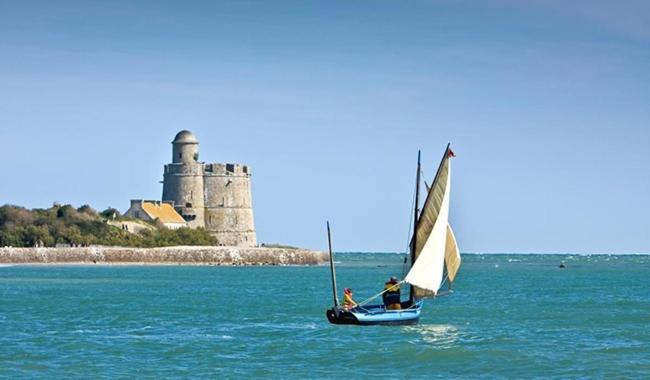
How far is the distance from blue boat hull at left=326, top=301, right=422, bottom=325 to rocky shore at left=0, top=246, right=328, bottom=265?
212 ft

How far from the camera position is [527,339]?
35062 millimetres

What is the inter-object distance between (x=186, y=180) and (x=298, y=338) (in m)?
83.0

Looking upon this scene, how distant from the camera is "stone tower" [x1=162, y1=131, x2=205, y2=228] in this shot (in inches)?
4579

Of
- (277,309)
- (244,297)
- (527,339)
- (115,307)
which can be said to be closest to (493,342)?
(527,339)

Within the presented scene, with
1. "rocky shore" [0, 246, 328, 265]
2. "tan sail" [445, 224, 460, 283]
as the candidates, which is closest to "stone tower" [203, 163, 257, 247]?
"rocky shore" [0, 246, 328, 265]

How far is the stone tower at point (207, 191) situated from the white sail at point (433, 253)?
3159 inches

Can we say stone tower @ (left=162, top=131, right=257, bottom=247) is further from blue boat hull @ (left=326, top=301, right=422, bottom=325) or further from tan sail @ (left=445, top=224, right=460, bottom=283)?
blue boat hull @ (left=326, top=301, right=422, bottom=325)

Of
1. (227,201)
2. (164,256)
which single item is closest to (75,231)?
(164,256)

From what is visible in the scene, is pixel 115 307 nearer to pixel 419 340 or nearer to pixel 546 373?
pixel 419 340

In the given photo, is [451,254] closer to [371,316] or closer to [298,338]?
[371,316]

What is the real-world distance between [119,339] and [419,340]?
7645 mm

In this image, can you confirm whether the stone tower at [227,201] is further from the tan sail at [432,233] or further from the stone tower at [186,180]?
the tan sail at [432,233]

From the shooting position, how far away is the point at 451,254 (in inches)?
1491

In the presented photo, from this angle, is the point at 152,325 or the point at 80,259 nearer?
the point at 152,325
